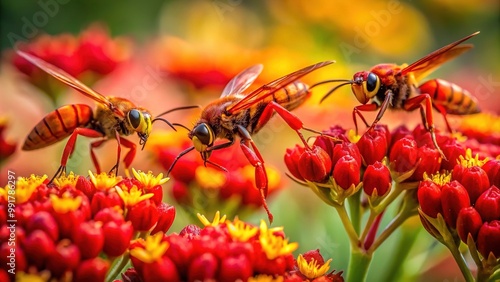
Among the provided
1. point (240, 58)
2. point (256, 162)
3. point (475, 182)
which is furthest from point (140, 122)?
point (240, 58)

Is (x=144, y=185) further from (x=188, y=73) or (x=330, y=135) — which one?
(x=188, y=73)

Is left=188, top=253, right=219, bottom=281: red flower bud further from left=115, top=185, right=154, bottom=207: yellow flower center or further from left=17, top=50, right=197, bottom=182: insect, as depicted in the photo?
left=17, top=50, right=197, bottom=182: insect

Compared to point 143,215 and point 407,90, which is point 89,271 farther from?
point 407,90

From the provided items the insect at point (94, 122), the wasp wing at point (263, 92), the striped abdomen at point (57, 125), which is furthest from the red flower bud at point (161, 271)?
the striped abdomen at point (57, 125)

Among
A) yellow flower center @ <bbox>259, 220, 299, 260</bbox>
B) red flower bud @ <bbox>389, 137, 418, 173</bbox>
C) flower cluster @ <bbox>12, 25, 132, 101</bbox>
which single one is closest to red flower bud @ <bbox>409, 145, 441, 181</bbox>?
red flower bud @ <bbox>389, 137, 418, 173</bbox>

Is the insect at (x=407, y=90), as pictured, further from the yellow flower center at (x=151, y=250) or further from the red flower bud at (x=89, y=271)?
the red flower bud at (x=89, y=271)

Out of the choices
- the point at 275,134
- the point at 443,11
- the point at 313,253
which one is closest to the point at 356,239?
the point at 313,253
